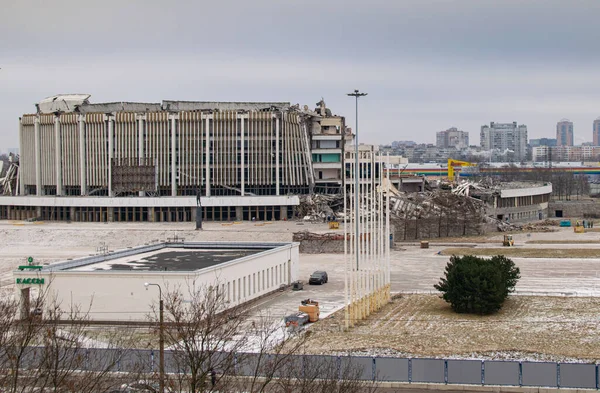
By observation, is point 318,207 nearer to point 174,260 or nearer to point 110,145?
point 110,145

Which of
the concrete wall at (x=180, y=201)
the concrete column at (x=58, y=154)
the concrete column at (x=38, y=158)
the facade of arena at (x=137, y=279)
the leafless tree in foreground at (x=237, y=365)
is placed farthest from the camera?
the concrete column at (x=38, y=158)

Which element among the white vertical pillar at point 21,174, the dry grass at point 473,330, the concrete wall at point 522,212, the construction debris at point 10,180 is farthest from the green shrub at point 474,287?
the construction debris at point 10,180

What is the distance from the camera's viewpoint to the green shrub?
50.5 m

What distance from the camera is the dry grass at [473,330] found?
132ft

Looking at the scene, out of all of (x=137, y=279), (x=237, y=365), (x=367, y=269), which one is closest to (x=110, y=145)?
(x=137, y=279)

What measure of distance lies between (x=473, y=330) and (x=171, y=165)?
6883 centimetres

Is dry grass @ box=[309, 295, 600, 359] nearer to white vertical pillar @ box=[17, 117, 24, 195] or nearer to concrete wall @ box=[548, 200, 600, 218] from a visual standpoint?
white vertical pillar @ box=[17, 117, 24, 195]

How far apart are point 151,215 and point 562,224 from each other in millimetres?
48933

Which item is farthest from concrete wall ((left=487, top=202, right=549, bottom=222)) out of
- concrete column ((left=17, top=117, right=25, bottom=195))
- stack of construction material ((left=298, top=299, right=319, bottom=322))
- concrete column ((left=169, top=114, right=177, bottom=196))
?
stack of construction material ((left=298, top=299, right=319, bottom=322))

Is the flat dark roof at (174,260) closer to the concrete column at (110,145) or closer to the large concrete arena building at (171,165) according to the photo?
the large concrete arena building at (171,165)

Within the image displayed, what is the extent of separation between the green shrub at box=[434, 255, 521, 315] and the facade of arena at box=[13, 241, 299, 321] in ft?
37.9

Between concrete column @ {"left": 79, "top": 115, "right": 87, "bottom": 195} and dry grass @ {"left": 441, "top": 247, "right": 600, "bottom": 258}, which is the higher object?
concrete column @ {"left": 79, "top": 115, "right": 87, "bottom": 195}

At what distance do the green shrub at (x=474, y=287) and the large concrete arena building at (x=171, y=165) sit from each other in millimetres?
54697

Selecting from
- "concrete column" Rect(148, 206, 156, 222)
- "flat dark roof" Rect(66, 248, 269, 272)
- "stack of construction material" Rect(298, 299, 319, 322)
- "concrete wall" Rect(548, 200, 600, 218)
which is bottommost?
"stack of construction material" Rect(298, 299, 319, 322)
